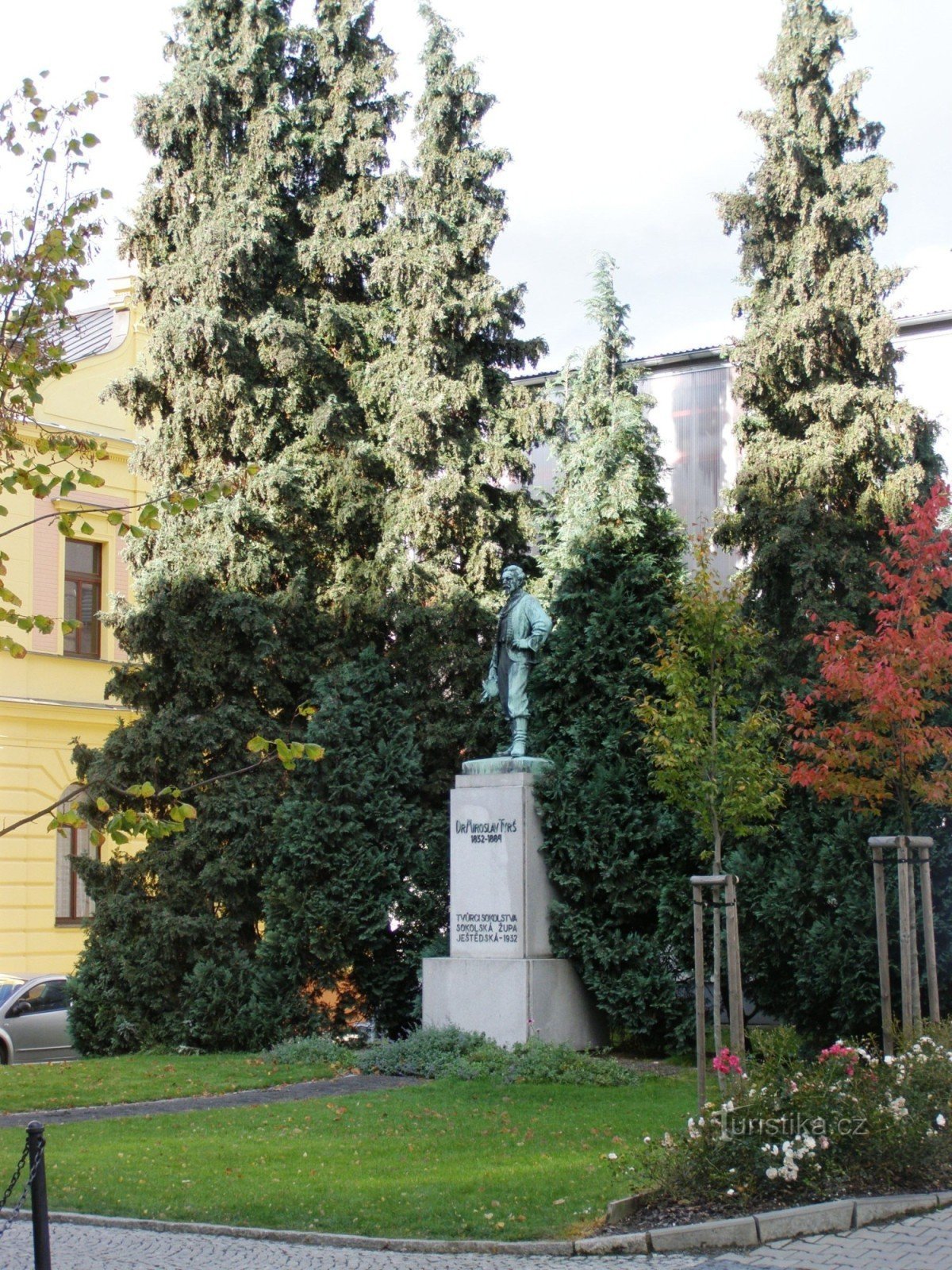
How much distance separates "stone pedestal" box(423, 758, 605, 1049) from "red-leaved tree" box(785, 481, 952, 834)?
4.07 m

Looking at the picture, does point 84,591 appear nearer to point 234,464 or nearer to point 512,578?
point 234,464

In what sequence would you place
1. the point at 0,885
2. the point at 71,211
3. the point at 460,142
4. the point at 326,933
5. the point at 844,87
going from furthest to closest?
the point at 0,885 → the point at 460,142 → the point at 844,87 → the point at 326,933 → the point at 71,211

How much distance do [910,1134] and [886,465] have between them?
11.4 m

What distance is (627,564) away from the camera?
18297mm

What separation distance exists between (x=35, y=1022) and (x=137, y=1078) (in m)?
5.89

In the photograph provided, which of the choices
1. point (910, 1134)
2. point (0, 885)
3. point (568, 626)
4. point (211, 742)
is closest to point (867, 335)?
point (568, 626)

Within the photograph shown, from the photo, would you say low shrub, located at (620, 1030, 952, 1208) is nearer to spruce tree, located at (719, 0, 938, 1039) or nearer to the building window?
spruce tree, located at (719, 0, 938, 1039)

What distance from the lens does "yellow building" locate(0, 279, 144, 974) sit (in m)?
25.7

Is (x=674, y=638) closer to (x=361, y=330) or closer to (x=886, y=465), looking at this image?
(x=886, y=465)

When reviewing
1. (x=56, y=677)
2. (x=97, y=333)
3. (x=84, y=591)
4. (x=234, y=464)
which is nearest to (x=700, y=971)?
(x=234, y=464)

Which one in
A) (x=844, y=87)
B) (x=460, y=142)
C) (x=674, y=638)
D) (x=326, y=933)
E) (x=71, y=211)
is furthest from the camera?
(x=460, y=142)

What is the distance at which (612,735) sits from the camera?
17.4 m

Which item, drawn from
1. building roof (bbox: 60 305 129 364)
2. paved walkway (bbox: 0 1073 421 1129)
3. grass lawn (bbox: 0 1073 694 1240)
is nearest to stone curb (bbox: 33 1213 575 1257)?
grass lawn (bbox: 0 1073 694 1240)

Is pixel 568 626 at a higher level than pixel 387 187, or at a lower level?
lower
